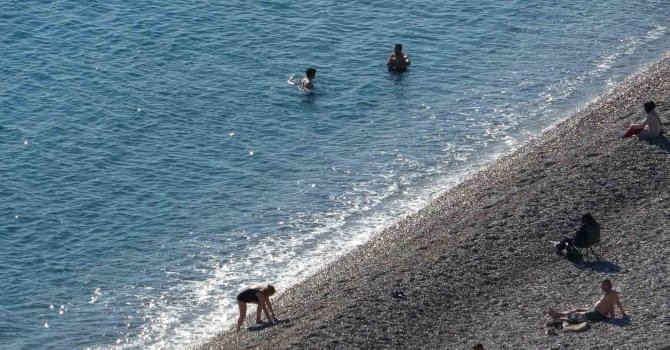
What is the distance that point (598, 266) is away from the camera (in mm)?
28891

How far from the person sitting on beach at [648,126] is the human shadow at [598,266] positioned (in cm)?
652

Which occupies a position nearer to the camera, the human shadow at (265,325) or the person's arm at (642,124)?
the human shadow at (265,325)

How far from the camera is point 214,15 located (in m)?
52.4

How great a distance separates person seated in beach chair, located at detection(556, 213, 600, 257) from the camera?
29.0 meters

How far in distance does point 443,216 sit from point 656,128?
6425mm

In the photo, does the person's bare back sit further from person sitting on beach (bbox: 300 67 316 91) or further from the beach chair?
person sitting on beach (bbox: 300 67 316 91)

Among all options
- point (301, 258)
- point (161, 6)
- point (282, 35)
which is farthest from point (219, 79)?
point (301, 258)

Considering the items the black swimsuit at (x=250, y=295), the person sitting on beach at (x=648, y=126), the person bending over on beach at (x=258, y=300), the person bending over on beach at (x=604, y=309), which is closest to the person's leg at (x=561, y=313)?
the person bending over on beach at (x=604, y=309)

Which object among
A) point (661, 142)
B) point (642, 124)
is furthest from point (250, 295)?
point (661, 142)

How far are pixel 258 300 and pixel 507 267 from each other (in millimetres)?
5966

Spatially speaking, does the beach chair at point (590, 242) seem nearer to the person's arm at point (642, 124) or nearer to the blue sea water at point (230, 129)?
the person's arm at point (642, 124)

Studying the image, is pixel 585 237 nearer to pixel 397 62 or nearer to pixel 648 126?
pixel 648 126

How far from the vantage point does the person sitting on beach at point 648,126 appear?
112 ft

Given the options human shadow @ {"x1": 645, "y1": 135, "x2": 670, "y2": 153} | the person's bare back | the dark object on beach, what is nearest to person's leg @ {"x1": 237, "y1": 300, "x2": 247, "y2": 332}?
the dark object on beach
